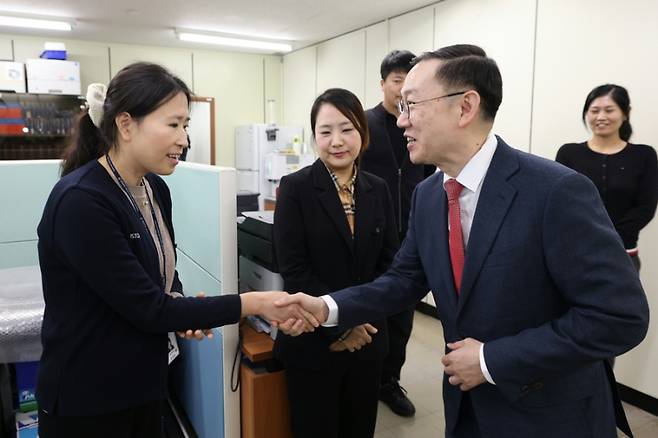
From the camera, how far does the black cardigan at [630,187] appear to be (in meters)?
2.86

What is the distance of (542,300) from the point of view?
1.11 meters

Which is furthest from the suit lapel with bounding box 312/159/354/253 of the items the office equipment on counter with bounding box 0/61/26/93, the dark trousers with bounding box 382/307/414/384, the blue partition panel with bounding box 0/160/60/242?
the office equipment on counter with bounding box 0/61/26/93

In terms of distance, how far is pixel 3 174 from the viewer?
283 centimetres

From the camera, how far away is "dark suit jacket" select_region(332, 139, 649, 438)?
1.01m

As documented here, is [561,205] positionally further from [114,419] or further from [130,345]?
[114,419]

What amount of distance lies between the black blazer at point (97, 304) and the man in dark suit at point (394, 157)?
154 cm

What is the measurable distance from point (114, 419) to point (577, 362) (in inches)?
45.6

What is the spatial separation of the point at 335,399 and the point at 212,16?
4737 mm

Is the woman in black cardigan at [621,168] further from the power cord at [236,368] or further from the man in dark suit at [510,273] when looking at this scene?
the power cord at [236,368]

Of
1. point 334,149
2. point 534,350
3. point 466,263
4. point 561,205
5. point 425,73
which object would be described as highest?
point 425,73

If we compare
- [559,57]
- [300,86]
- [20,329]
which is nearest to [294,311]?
[20,329]

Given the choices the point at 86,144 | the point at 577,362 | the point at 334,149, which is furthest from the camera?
the point at 334,149

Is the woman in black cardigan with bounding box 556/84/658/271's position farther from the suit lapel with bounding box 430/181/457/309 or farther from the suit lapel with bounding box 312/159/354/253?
the suit lapel with bounding box 430/181/457/309

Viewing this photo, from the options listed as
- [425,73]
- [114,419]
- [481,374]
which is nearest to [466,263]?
[481,374]
